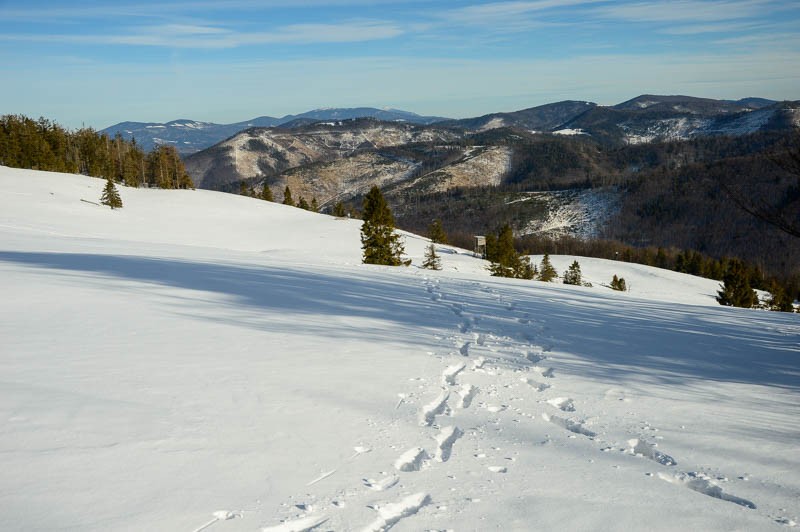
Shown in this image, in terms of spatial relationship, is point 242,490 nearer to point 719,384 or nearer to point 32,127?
point 719,384

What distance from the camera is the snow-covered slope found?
4223 millimetres

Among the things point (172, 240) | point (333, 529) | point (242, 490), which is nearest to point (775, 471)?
point (333, 529)

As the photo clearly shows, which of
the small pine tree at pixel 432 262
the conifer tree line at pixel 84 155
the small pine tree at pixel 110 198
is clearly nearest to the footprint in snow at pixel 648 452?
the small pine tree at pixel 432 262

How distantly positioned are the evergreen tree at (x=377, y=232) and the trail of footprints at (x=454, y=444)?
30.3 m

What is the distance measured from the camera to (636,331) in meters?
12.4

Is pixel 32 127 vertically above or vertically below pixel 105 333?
above

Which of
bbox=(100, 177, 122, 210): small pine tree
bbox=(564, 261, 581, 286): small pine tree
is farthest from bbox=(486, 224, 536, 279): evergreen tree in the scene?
bbox=(100, 177, 122, 210): small pine tree

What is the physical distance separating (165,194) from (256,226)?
72.7 feet

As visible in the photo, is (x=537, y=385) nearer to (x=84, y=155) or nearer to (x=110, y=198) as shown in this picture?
(x=110, y=198)

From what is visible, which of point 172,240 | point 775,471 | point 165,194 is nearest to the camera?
point 775,471

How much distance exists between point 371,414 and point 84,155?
387 feet

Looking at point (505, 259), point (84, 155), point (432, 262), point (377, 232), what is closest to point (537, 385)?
point (377, 232)

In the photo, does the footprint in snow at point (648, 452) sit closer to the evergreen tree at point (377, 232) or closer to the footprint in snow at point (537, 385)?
the footprint in snow at point (537, 385)

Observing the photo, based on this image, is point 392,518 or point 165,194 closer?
point 392,518
